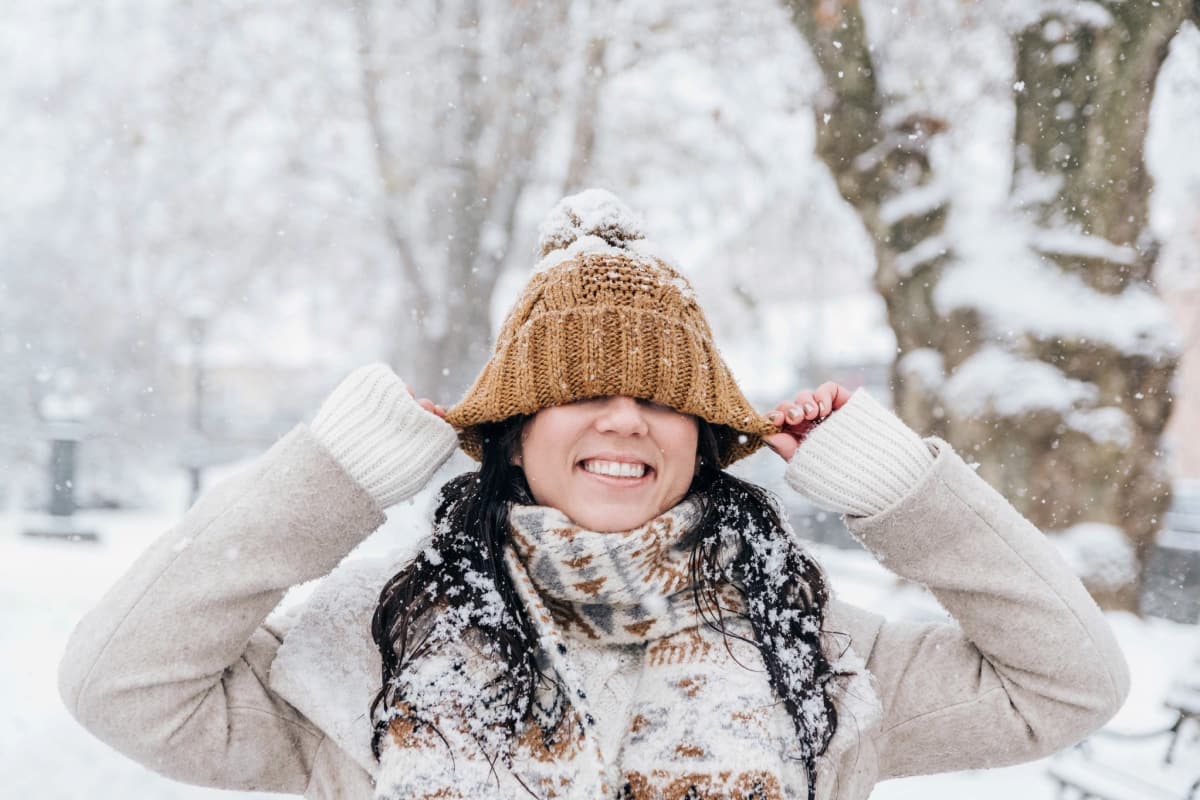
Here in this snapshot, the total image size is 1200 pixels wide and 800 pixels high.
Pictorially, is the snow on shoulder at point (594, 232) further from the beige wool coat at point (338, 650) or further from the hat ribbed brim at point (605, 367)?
the beige wool coat at point (338, 650)

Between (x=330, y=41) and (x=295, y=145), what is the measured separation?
1.77m

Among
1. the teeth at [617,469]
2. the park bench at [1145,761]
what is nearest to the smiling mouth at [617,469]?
the teeth at [617,469]

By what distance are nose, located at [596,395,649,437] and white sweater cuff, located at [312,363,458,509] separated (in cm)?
31

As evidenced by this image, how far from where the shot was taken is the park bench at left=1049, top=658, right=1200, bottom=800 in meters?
3.50

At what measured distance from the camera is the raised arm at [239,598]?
4.68 ft

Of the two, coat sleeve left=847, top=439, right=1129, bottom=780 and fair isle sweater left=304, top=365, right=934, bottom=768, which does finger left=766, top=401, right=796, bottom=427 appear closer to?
fair isle sweater left=304, top=365, right=934, bottom=768

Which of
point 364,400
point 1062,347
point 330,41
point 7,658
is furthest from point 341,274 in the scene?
point 364,400

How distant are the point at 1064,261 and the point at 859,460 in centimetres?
325

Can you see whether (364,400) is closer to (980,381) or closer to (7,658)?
(980,381)

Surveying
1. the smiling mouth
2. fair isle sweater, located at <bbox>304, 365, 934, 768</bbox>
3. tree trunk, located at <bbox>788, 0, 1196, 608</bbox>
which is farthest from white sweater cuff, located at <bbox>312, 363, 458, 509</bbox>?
tree trunk, located at <bbox>788, 0, 1196, 608</bbox>

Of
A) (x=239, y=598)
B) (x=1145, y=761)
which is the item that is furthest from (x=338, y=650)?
(x=1145, y=761)

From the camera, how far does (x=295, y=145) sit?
1056 cm

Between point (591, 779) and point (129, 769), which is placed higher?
point (591, 779)

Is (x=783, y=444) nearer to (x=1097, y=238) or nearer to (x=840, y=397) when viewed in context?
(x=840, y=397)
